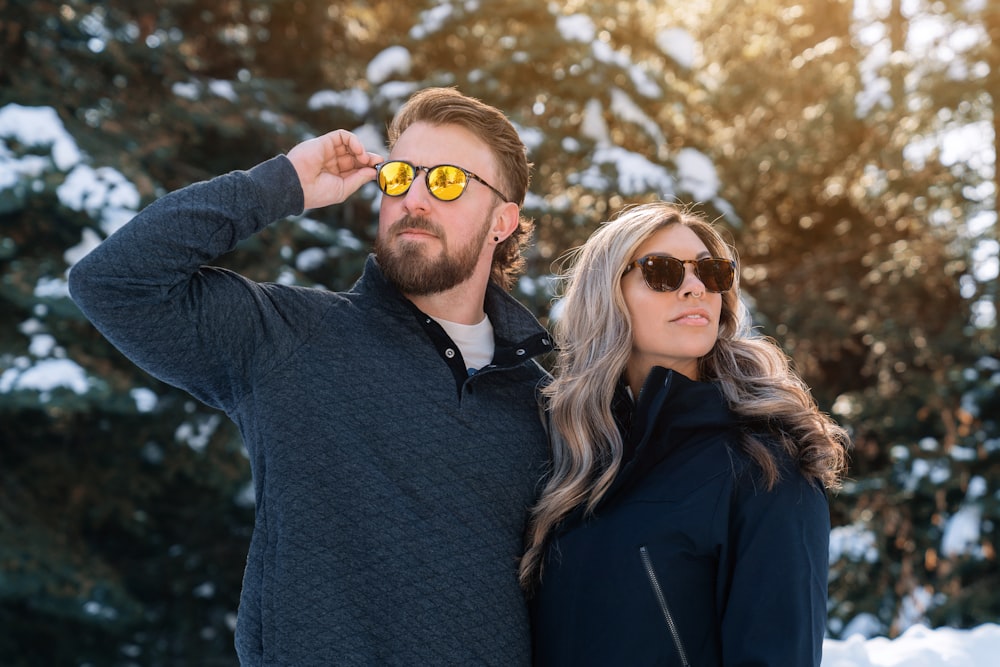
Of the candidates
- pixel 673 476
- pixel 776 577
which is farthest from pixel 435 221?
pixel 776 577

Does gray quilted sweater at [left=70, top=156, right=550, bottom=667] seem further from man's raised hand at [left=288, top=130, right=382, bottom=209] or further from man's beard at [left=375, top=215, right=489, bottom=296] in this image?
man's beard at [left=375, top=215, right=489, bottom=296]

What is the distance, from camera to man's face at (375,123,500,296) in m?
2.73

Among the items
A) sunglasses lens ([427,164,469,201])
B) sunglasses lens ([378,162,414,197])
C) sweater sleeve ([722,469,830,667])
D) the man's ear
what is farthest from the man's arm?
sweater sleeve ([722,469,830,667])

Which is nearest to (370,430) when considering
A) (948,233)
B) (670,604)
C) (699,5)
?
(670,604)

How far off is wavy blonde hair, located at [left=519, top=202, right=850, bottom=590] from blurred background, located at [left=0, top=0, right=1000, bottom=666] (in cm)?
469

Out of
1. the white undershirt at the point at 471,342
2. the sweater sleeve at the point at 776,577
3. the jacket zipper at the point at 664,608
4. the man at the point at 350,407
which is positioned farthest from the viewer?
the white undershirt at the point at 471,342

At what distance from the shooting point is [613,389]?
2.61 metres

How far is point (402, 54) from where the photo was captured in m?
8.23

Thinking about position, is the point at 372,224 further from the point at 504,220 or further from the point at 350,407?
the point at 350,407

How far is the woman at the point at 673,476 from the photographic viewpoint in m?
2.06

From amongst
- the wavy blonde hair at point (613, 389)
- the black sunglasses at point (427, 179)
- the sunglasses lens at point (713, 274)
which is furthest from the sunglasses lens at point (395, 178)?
the sunglasses lens at point (713, 274)

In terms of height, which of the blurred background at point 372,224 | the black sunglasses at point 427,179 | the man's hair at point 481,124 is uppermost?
the man's hair at point 481,124

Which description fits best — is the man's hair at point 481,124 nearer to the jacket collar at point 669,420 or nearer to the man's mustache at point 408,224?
the man's mustache at point 408,224

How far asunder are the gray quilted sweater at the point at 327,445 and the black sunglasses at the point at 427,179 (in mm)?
329
